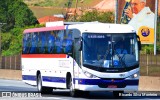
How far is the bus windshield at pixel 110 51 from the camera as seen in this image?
30.5 metres

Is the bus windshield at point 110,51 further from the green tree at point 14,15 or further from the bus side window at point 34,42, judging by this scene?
the green tree at point 14,15

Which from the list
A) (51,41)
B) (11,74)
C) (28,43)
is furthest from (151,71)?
(11,74)

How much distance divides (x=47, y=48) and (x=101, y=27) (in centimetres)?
484

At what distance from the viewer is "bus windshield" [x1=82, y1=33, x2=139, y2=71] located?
1202 inches

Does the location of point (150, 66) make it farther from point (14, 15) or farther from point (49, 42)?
point (14, 15)

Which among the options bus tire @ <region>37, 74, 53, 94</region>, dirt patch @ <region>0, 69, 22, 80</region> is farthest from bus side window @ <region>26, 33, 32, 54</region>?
dirt patch @ <region>0, 69, 22, 80</region>

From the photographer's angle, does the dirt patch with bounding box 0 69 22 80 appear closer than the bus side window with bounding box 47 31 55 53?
No

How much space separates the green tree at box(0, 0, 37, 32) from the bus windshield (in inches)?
4543

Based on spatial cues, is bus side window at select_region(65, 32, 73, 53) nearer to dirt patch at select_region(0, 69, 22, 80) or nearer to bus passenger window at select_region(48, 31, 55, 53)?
bus passenger window at select_region(48, 31, 55, 53)

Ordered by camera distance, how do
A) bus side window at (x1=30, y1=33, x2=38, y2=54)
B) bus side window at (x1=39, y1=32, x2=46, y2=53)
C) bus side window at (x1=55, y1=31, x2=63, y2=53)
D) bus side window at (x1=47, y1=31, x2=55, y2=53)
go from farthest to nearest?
bus side window at (x1=30, y1=33, x2=38, y2=54)
bus side window at (x1=39, y1=32, x2=46, y2=53)
bus side window at (x1=47, y1=31, x2=55, y2=53)
bus side window at (x1=55, y1=31, x2=63, y2=53)

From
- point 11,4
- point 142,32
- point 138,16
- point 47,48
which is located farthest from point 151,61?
point 11,4

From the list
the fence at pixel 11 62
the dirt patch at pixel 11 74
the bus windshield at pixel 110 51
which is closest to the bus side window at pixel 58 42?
the bus windshield at pixel 110 51

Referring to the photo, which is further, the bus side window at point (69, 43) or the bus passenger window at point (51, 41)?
the bus passenger window at point (51, 41)

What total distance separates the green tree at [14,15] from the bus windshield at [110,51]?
379ft
